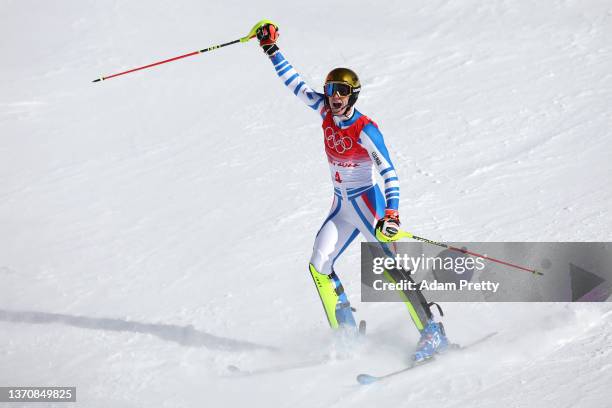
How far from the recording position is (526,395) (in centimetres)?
536

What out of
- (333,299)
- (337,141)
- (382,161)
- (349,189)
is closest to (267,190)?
(333,299)

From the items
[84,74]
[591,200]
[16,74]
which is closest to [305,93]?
[591,200]

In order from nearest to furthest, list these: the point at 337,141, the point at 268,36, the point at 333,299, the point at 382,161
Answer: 1. the point at 382,161
2. the point at 337,141
3. the point at 333,299
4. the point at 268,36

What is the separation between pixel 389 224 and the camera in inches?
225

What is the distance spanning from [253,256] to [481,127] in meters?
3.75

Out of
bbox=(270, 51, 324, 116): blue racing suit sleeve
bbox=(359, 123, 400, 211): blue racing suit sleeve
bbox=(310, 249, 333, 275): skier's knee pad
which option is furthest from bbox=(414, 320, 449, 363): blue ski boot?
bbox=(270, 51, 324, 116): blue racing suit sleeve

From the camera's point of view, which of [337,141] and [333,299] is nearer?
[337,141]

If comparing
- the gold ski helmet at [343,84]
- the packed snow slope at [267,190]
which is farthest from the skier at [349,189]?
the packed snow slope at [267,190]

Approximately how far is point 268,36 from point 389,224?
195 centimetres

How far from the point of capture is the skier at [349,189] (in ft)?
19.3

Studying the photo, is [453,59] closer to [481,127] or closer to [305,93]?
[481,127]

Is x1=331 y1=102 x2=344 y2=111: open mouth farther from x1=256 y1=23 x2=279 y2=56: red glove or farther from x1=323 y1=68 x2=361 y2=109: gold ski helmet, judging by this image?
x1=256 y1=23 x2=279 y2=56: red glove

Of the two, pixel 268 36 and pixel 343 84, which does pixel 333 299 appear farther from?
pixel 268 36

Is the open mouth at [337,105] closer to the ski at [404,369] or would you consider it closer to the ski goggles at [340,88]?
the ski goggles at [340,88]
